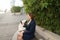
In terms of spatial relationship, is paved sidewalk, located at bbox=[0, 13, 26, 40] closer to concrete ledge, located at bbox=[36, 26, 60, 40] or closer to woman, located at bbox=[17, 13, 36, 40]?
concrete ledge, located at bbox=[36, 26, 60, 40]

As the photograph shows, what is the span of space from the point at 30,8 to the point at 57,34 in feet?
7.80

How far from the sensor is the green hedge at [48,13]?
7.77 m

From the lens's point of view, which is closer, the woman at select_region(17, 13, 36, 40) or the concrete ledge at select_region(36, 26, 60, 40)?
the woman at select_region(17, 13, 36, 40)

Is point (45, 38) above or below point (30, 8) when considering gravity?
below

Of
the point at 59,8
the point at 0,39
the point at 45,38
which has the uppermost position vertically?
the point at 59,8

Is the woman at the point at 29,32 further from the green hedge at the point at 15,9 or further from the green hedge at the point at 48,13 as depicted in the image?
the green hedge at the point at 15,9

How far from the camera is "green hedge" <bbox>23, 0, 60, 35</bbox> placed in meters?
7.77

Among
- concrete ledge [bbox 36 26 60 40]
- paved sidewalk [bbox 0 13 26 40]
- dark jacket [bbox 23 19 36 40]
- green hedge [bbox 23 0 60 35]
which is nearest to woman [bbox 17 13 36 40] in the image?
dark jacket [bbox 23 19 36 40]

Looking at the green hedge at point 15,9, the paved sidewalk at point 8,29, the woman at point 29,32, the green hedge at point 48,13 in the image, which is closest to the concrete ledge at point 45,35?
the green hedge at point 48,13

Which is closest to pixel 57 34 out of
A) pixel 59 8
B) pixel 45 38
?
pixel 45 38

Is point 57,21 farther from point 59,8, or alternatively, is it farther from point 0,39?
point 0,39

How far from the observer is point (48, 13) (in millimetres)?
8211

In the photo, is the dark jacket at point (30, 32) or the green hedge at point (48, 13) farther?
the green hedge at point (48, 13)

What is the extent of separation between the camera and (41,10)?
8688mm
